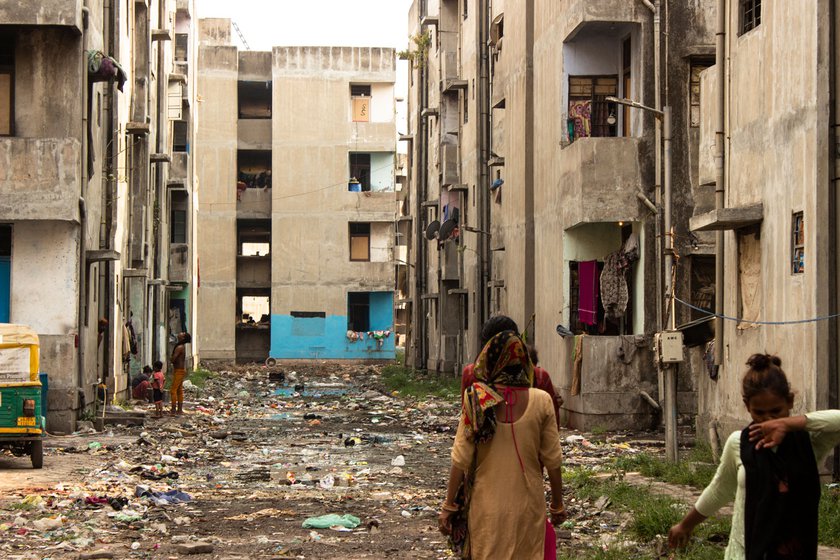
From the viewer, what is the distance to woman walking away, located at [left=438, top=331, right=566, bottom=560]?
6.40 m

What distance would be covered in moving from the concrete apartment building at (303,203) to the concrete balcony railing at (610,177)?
31468mm

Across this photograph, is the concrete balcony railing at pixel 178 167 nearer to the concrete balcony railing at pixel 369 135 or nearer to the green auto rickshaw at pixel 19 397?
the concrete balcony railing at pixel 369 135

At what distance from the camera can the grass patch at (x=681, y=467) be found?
1344 cm

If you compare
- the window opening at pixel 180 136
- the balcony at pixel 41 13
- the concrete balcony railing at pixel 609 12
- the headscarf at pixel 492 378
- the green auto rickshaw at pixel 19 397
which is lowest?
the green auto rickshaw at pixel 19 397

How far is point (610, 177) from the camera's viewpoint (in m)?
21.0

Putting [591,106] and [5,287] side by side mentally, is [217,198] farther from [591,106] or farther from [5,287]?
[5,287]

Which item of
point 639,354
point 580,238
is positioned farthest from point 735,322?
point 580,238

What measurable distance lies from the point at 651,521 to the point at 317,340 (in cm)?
4249

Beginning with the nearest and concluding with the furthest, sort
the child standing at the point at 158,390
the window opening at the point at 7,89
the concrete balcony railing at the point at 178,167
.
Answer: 1. the window opening at the point at 7,89
2. the child standing at the point at 158,390
3. the concrete balcony railing at the point at 178,167

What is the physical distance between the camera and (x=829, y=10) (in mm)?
12242

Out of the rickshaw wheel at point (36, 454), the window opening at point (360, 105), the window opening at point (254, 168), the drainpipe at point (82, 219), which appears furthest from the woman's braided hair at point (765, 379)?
the window opening at point (254, 168)

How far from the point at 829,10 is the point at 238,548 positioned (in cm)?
750

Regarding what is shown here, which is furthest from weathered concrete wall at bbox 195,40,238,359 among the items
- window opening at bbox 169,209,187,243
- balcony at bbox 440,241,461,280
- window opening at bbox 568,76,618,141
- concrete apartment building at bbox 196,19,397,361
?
window opening at bbox 568,76,618,141

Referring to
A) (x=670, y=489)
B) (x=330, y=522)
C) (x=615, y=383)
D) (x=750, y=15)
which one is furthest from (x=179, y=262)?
(x=330, y=522)
